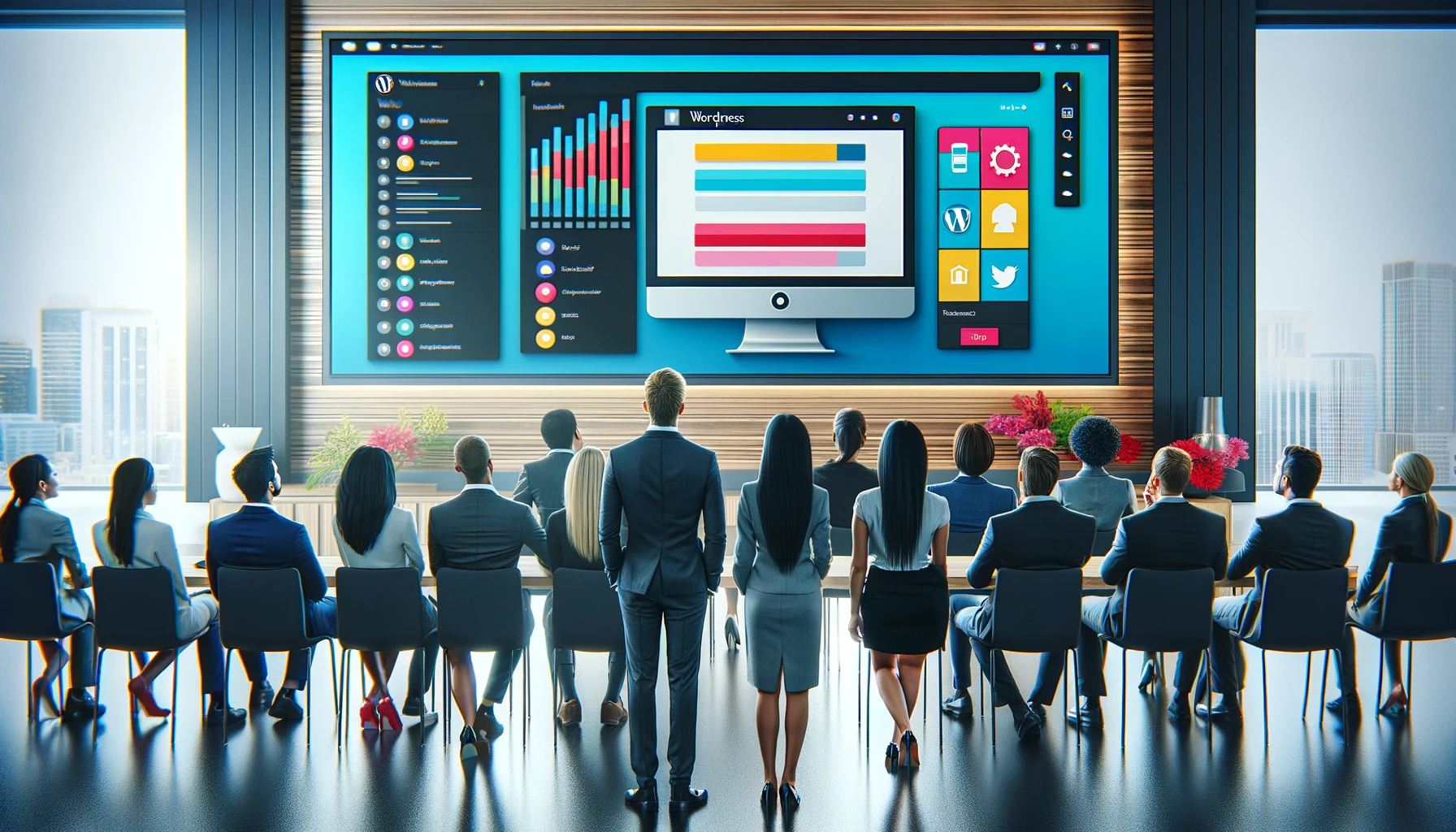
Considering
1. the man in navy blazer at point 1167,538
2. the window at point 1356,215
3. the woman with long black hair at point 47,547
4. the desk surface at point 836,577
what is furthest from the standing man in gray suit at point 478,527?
the window at point 1356,215

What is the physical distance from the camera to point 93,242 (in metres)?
5.91

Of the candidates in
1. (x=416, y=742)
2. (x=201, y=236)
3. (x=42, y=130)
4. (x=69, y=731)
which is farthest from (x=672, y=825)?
(x=42, y=130)

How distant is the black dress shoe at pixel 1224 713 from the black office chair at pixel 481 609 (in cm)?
268

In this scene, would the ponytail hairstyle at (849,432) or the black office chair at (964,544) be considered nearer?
the black office chair at (964,544)

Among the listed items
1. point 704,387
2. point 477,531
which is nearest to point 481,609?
point 477,531

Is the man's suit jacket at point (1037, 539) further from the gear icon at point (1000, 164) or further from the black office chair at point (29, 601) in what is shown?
the black office chair at point (29, 601)

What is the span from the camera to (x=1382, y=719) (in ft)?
11.6

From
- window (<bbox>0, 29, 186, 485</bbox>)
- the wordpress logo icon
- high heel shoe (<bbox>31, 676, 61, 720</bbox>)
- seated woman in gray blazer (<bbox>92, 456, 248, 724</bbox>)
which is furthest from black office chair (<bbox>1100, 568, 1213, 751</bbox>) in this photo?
window (<bbox>0, 29, 186, 485</bbox>)

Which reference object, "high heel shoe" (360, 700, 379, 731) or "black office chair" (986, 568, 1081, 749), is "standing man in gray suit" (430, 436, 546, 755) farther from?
"black office chair" (986, 568, 1081, 749)

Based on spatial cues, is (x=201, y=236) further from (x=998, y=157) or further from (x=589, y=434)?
(x=998, y=157)

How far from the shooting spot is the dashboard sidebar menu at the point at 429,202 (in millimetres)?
5621

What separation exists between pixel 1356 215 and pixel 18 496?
24.5ft

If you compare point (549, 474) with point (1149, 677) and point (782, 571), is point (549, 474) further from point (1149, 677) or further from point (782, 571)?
point (1149, 677)

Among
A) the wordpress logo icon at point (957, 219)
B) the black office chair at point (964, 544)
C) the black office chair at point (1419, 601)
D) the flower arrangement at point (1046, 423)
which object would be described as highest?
the wordpress logo icon at point (957, 219)
